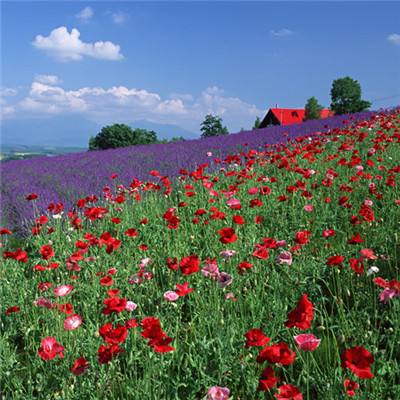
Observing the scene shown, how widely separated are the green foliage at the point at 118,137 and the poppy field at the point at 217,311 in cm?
3530

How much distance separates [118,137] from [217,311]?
38.5 metres

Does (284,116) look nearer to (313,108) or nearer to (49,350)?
(313,108)

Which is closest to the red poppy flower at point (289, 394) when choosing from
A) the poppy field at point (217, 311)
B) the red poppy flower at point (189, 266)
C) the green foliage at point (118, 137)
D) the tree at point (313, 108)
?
the poppy field at point (217, 311)

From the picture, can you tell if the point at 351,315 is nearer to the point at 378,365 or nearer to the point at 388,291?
the point at 378,365

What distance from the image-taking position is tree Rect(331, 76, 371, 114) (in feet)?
169

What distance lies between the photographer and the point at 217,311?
7.52 feet

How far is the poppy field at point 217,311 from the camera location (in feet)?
6.07

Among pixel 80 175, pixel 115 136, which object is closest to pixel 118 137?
pixel 115 136

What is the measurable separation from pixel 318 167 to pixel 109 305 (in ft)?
14.7

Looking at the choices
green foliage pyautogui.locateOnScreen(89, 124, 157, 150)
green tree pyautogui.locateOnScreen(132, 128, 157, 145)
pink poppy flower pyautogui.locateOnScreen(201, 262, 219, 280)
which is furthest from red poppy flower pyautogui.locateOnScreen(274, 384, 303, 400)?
green tree pyautogui.locateOnScreen(132, 128, 157, 145)

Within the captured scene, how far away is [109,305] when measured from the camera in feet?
6.14

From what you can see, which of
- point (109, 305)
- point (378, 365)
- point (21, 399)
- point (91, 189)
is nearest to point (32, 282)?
point (21, 399)

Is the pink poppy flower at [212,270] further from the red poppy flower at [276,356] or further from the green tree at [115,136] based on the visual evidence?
the green tree at [115,136]

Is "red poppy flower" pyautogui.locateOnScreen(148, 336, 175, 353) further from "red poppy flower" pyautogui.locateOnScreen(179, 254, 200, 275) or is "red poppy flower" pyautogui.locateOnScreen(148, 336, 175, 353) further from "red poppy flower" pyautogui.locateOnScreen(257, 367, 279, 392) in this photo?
"red poppy flower" pyautogui.locateOnScreen(179, 254, 200, 275)
